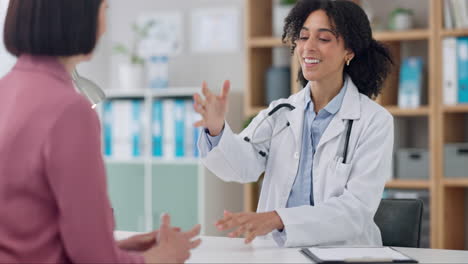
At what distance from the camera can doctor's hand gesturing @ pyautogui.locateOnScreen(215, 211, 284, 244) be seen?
1736mm

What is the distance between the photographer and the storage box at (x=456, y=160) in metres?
3.71

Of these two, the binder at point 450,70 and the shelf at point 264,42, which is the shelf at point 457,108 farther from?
the shelf at point 264,42

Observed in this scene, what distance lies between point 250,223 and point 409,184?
2216mm

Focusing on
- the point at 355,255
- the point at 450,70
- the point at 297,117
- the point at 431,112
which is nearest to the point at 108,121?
the point at 431,112

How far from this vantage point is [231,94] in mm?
4426

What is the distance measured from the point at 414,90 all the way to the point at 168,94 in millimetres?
1532

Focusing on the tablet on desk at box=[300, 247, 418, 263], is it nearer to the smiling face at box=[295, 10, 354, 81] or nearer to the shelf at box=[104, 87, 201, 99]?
the smiling face at box=[295, 10, 354, 81]

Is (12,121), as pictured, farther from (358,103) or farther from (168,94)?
(168,94)

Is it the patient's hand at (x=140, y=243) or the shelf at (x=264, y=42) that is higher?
the shelf at (x=264, y=42)

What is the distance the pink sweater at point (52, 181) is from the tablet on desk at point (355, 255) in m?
0.63

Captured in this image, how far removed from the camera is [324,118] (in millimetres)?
2229

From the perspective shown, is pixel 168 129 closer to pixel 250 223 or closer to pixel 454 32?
pixel 454 32

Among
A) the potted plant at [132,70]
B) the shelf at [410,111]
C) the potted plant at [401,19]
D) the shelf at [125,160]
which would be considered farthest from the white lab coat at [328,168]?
the potted plant at [132,70]

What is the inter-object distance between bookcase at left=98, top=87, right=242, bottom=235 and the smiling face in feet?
6.71
